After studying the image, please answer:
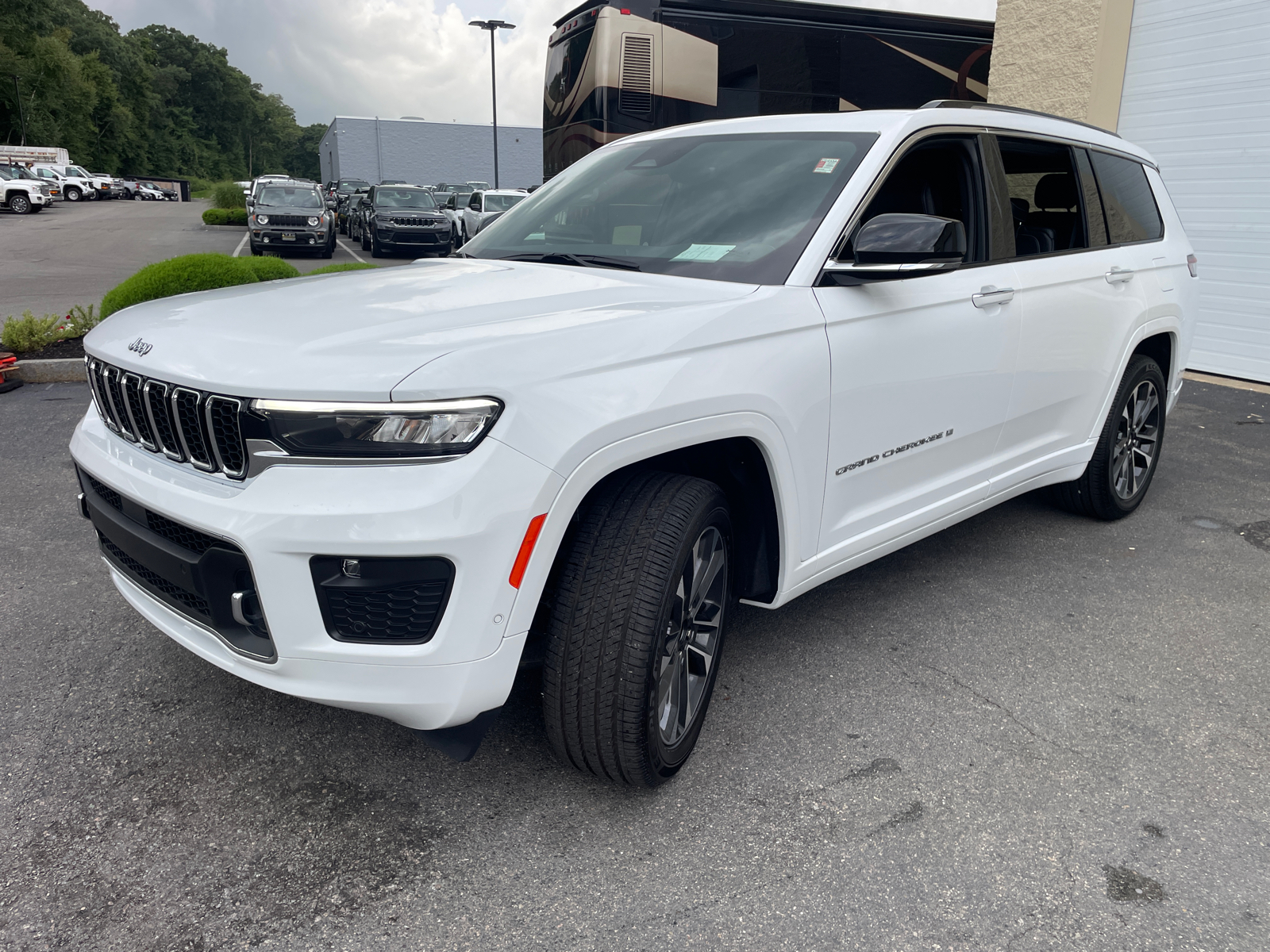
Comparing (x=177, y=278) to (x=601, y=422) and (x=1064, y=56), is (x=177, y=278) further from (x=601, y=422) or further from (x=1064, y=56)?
(x=1064, y=56)

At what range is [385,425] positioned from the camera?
6.25ft

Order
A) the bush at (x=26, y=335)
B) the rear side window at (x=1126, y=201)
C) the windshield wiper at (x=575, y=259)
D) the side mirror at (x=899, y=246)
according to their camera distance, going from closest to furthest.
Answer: the side mirror at (x=899, y=246) < the windshield wiper at (x=575, y=259) < the rear side window at (x=1126, y=201) < the bush at (x=26, y=335)

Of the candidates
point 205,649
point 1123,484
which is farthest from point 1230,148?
point 205,649

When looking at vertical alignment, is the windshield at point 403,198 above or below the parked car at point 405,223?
above

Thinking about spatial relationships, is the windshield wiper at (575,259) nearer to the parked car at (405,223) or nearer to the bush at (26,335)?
the bush at (26,335)

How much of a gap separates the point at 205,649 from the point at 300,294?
1.00 meters

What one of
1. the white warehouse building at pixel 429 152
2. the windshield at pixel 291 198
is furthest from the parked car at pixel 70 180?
the windshield at pixel 291 198

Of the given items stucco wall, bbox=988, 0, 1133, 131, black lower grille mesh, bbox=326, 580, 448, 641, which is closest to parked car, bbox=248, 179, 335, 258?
stucco wall, bbox=988, 0, 1133, 131

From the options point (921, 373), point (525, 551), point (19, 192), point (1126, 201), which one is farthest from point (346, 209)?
point (525, 551)

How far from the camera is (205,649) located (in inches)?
86.4

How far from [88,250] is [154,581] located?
913 inches

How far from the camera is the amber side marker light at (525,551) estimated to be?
6.46ft

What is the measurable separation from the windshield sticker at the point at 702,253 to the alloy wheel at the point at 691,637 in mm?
841

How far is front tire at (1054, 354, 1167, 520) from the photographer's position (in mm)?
4402
